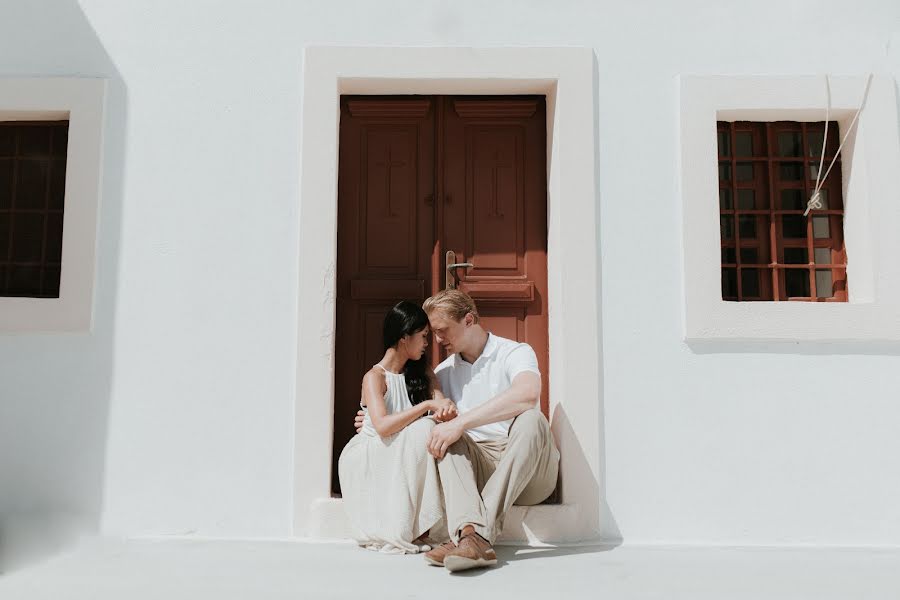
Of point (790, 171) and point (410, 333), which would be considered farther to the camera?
point (790, 171)

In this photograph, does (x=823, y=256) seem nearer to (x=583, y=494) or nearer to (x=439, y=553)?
(x=583, y=494)

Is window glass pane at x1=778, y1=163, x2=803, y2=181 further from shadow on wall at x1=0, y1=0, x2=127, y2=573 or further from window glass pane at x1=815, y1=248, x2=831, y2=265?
shadow on wall at x1=0, y1=0, x2=127, y2=573

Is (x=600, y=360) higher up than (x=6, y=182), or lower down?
lower down

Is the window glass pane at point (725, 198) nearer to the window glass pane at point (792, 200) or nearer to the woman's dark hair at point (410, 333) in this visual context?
the window glass pane at point (792, 200)

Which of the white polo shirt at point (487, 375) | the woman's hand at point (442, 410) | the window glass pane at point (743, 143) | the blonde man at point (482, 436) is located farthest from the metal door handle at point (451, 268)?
the window glass pane at point (743, 143)

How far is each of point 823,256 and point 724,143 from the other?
32.1 inches

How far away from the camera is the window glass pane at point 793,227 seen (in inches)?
187

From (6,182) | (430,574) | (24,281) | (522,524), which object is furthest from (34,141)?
(522,524)

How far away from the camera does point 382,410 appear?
4.12 m

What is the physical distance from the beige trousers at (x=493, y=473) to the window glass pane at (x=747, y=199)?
5.66 ft

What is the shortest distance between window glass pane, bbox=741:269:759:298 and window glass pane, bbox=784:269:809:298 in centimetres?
15

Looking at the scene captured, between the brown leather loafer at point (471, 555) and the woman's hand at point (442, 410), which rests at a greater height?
the woman's hand at point (442, 410)

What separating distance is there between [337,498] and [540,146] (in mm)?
2204

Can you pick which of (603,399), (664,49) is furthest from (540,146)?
(603,399)
